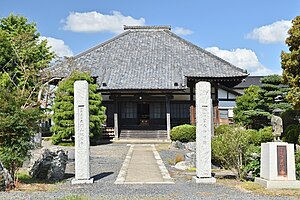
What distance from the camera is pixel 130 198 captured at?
779 centimetres

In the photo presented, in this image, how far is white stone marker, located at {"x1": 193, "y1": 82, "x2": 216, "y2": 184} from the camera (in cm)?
1008

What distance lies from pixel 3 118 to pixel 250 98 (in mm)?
18762

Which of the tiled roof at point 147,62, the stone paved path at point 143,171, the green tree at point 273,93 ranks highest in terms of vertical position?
the tiled roof at point 147,62

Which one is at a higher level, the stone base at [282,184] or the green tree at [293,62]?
the green tree at [293,62]

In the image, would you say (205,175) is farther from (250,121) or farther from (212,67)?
(212,67)

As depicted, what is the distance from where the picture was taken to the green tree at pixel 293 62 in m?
16.6

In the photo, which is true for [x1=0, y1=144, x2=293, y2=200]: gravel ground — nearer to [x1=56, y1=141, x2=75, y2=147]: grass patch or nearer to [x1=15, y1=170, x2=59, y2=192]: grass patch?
[x1=15, y1=170, x2=59, y2=192]: grass patch

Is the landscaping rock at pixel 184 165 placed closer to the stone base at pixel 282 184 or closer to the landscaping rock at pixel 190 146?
the stone base at pixel 282 184

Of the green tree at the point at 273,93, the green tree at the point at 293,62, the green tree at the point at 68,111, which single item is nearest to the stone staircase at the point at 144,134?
the green tree at the point at 68,111

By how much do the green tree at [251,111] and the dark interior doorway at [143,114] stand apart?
6055 mm

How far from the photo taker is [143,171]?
39.1ft

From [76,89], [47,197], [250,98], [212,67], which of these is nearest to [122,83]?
[212,67]

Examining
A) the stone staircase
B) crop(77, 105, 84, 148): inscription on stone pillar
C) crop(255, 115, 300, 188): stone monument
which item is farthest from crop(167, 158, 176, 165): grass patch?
the stone staircase

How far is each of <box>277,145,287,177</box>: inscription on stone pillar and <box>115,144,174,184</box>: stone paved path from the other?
2.77m
